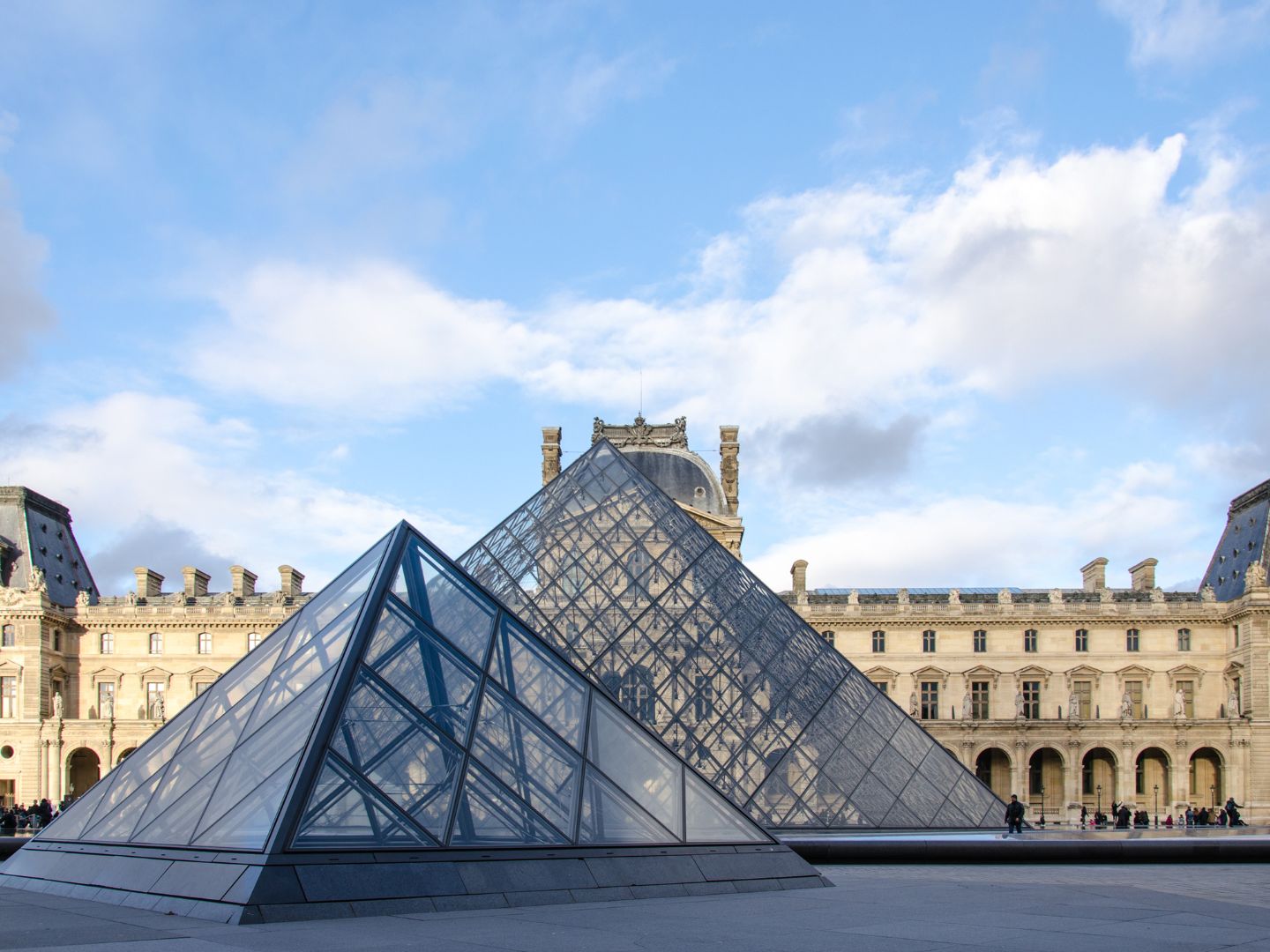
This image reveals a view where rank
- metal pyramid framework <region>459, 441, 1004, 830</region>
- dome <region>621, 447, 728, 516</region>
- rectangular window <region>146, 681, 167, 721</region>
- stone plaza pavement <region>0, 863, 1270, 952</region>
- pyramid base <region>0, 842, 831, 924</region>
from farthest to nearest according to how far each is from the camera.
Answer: dome <region>621, 447, 728, 516</region>, rectangular window <region>146, 681, 167, 721</region>, metal pyramid framework <region>459, 441, 1004, 830</region>, pyramid base <region>0, 842, 831, 924</region>, stone plaza pavement <region>0, 863, 1270, 952</region>

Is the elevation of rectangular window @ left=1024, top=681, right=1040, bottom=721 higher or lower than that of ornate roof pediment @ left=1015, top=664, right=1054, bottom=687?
lower

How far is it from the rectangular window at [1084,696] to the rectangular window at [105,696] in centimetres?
4178

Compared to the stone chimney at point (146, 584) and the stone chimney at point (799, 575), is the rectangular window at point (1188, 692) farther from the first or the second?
the stone chimney at point (146, 584)

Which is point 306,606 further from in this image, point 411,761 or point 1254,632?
point 1254,632

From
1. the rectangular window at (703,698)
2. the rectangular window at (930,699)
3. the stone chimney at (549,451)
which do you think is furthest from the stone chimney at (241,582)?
the rectangular window at (703,698)

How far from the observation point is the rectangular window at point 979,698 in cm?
5638

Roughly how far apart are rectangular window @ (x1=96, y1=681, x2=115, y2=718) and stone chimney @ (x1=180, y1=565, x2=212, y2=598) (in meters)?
5.14

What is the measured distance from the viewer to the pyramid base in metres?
7.81

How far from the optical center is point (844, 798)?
17.5 metres

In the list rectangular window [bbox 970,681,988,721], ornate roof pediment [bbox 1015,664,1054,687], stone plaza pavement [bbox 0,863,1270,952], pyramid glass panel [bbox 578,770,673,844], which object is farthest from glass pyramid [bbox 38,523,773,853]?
ornate roof pediment [bbox 1015,664,1054,687]

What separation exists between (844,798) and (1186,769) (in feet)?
136

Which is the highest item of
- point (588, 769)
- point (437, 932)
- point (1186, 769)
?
point (588, 769)

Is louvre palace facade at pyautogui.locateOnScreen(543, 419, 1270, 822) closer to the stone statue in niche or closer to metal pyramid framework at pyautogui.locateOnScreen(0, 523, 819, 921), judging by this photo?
the stone statue in niche

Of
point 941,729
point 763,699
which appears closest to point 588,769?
point 763,699
